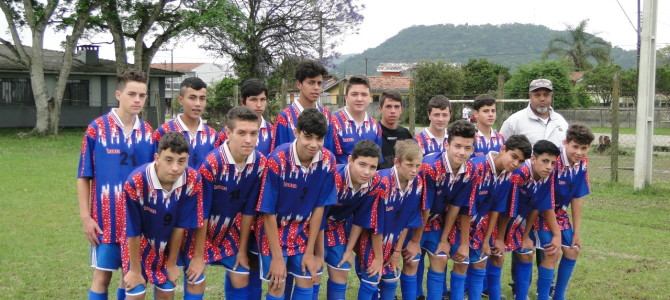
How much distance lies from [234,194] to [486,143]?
2258 mm

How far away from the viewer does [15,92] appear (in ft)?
92.5

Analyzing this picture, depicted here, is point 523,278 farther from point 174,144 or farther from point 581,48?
point 581,48

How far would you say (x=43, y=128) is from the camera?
22547 mm

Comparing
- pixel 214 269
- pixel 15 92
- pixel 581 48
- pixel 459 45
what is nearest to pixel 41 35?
pixel 15 92

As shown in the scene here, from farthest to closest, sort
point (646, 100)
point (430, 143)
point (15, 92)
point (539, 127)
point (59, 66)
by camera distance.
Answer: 1. point (59, 66)
2. point (15, 92)
3. point (646, 100)
4. point (539, 127)
5. point (430, 143)

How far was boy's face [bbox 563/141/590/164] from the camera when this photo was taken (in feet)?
17.1

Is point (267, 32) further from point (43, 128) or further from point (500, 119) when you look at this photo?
point (500, 119)

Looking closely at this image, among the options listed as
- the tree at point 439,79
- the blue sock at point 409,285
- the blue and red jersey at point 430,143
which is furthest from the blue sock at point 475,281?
the tree at point 439,79

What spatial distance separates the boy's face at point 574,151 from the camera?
206 inches

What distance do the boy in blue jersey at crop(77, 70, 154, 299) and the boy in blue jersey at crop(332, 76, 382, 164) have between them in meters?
1.51

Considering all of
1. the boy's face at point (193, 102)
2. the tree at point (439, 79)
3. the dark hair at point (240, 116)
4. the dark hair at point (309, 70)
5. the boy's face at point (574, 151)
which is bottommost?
the boy's face at point (574, 151)

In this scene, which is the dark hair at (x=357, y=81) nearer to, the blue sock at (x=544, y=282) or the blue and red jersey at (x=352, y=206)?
the blue and red jersey at (x=352, y=206)

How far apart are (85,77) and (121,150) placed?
2818 centimetres

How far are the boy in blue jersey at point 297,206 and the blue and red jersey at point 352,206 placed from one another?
0.50 feet
